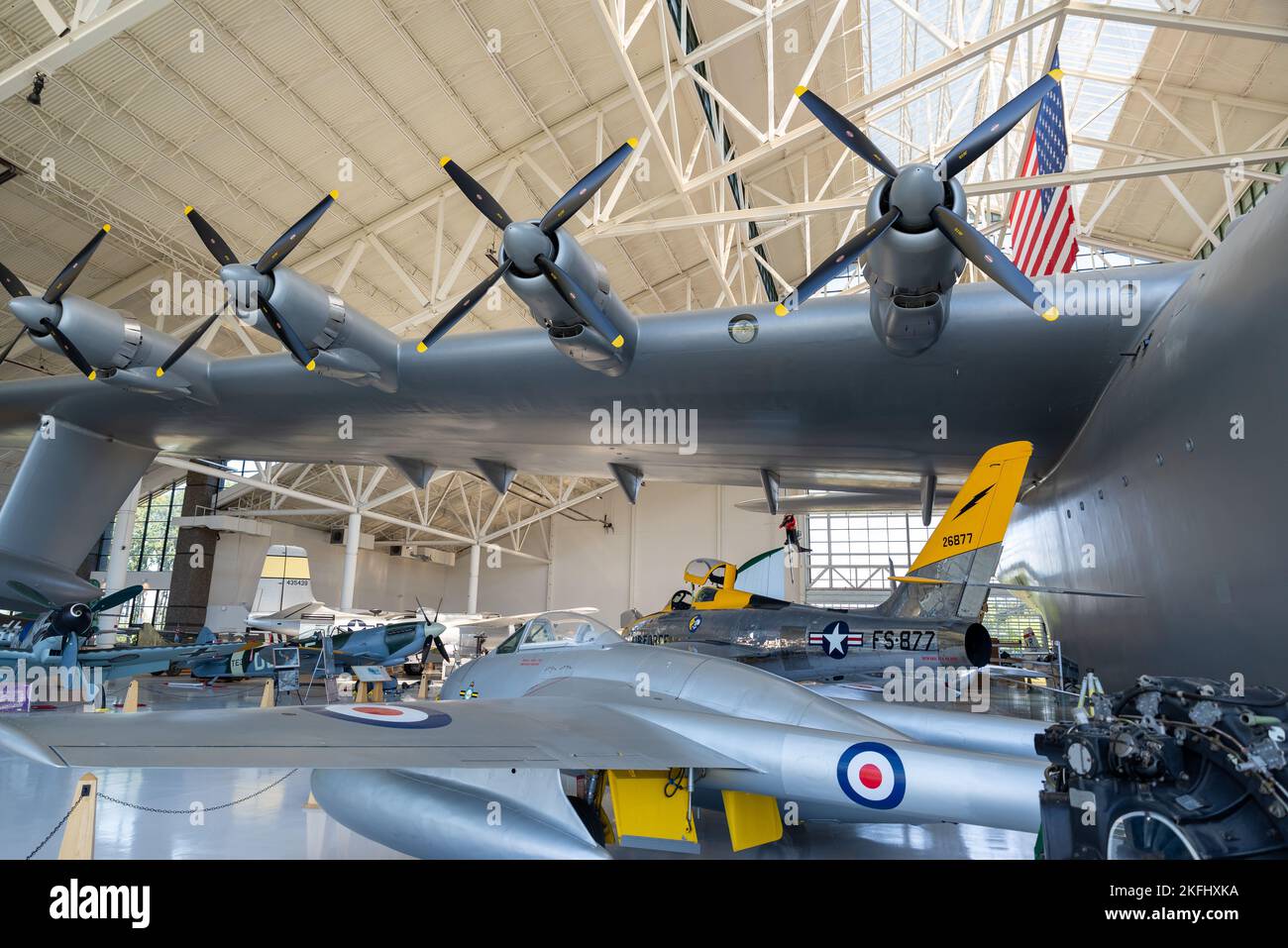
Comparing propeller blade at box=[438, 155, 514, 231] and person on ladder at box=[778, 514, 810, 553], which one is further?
person on ladder at box=[778, 514, 810, 553]

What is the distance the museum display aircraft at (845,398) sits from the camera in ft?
15.8

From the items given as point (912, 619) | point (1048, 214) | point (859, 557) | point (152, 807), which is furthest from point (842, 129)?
point (859, 557)

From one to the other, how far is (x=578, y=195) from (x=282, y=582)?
1914 centimetres

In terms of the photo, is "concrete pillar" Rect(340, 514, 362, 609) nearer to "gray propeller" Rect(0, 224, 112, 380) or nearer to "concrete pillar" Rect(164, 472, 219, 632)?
"concrete pillar" Rect(164, 472, 219, 632)

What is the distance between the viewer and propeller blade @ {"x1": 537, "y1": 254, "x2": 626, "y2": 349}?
658 centimetres

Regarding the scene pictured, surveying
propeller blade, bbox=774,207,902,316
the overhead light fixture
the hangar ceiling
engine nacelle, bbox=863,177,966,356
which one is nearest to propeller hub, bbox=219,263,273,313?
the hangar ceiling

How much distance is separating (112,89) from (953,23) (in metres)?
19.8

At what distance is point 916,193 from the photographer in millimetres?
5555

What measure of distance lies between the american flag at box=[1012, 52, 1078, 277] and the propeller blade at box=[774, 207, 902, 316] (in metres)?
4.04

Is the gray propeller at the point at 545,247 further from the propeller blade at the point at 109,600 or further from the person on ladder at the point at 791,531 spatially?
the propeller blade at the point at 109,600

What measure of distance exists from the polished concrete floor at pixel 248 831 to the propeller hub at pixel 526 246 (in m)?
4.81

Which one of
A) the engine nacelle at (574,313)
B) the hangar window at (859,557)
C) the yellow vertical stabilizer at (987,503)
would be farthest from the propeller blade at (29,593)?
the hangar window at (859,557)

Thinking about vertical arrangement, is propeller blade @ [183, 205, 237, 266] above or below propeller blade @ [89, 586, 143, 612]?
above
